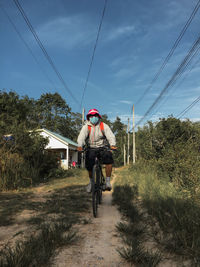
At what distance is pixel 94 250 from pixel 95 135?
2.73 m

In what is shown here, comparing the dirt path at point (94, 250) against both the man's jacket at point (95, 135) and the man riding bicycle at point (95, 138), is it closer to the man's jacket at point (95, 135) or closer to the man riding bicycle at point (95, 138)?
the man riding bicycle at point (95, 138)

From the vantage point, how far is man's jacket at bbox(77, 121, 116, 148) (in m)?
4.68

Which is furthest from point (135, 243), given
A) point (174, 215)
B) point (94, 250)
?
point (174, 215)

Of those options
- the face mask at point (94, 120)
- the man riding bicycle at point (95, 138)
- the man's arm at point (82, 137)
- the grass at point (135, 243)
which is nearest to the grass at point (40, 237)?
the grass at point (135, 243)

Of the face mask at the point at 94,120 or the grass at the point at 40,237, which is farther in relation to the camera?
the face mask at the point at 94,120

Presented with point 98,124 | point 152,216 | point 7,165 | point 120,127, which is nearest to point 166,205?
point 152,216

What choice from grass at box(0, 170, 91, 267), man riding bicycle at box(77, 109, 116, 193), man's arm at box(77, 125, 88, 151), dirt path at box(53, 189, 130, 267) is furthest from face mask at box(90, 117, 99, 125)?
dirt path at box(53, 189, 130, 267)

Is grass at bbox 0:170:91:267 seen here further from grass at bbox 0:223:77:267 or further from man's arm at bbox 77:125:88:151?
man's arm at bbox 77:125:88:151

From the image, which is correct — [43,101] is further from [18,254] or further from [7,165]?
[18,254]

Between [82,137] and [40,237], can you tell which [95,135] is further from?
[40,237]

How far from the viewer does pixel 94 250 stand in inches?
90.4

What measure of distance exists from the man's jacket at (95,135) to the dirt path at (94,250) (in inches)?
74.7

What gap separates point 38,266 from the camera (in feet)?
6.04

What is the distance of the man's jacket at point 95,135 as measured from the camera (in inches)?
Answer: 184
